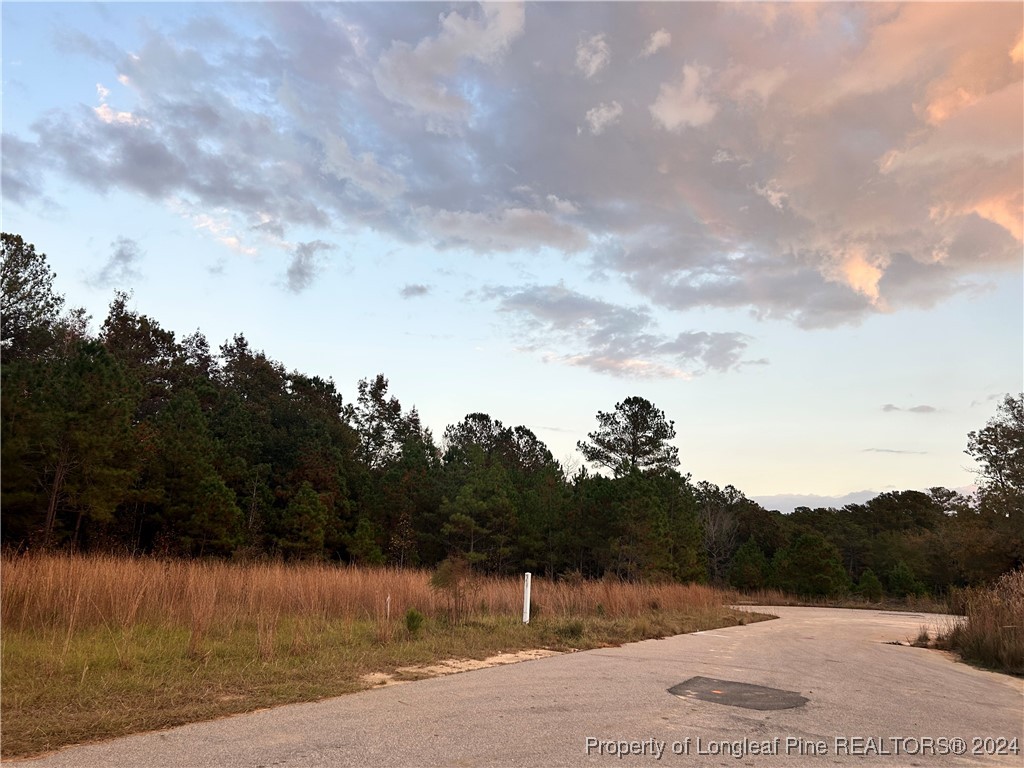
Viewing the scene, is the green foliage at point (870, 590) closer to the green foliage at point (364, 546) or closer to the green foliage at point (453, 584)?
the green foliage at point (364, 546)

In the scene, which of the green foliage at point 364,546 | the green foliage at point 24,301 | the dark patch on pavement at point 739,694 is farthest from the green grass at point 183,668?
the green foliage at point 364,546

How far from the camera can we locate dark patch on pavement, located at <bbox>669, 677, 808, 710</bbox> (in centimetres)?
703

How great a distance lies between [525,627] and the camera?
13.5m

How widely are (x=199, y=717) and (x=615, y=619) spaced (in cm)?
1252

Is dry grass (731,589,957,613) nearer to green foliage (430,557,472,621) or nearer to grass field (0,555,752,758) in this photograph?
grass field (0,555,752,758)

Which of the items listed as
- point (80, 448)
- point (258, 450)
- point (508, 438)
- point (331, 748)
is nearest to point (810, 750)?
point (331, 748)

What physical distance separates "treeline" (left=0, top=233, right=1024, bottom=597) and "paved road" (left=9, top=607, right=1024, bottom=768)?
31.5ft

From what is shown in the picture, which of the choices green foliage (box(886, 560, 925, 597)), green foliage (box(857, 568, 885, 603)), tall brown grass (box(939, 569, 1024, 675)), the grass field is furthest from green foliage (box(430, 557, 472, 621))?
green foliage (box(886, 560, 925, 597))

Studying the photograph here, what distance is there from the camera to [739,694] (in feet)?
24.9

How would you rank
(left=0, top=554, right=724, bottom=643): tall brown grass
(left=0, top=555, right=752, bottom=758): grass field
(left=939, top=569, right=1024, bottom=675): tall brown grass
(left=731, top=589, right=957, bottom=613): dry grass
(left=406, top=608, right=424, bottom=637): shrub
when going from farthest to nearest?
(left=731, top=589, right=957, bottom=613): dry grass < (left=939, top=569, right=1024, bottom=675): tall brown grass < (left=406, top=608, right=424, bottom=637): shrub < (left=0, top=554, right=724, bottom=643): tall brown grass < (left=0, top=555, right=752, bottom=758): grass field

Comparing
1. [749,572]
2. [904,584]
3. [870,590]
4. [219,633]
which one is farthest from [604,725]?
[904,584]

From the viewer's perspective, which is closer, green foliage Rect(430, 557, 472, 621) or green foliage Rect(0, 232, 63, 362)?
green foliage Rect(430, 557, 472, 621)

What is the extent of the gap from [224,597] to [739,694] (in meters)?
9.55

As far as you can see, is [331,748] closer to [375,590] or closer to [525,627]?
[525,627]
